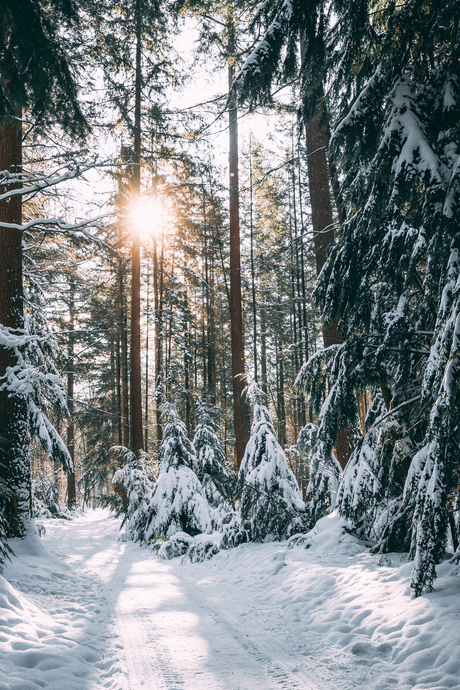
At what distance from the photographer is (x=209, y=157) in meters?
13.2

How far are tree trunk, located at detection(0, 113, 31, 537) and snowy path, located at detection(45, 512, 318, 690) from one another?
177cm

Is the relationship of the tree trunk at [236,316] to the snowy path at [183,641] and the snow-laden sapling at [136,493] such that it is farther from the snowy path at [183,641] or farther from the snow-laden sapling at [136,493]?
the snowy path at [183,641]

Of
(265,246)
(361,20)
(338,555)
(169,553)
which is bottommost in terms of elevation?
(169,553)

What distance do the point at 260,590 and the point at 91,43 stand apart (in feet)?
35.4

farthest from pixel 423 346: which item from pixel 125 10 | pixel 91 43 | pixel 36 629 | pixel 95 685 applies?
pixel 125 10

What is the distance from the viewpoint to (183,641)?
12.5ft

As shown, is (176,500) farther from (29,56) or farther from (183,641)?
(29,56)

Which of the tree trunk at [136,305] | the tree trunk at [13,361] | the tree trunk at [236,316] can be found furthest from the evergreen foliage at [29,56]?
the tree trunk at [136,305]

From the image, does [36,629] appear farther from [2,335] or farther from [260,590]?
[2,335]

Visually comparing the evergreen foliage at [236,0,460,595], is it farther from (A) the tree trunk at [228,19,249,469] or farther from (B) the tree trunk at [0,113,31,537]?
(A) the tree trunk at [228,19,249,469]

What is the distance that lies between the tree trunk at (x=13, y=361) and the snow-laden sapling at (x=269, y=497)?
12.5 feet

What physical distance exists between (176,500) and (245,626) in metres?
5.33

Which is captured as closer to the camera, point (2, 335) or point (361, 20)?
point (361, 20)

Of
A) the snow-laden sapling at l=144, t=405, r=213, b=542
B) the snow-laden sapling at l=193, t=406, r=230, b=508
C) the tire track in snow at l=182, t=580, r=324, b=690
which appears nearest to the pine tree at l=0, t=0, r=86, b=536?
the tire track in snow at l=182, t=580, r=324, b=690
